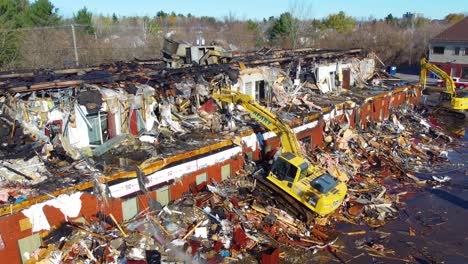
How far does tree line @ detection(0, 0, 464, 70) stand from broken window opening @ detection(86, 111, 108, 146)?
1427 centimetres

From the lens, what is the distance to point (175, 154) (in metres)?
15.6

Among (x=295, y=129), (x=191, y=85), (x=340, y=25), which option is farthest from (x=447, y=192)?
(x=340, y=25)

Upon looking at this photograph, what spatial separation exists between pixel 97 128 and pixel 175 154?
3911 millimetres

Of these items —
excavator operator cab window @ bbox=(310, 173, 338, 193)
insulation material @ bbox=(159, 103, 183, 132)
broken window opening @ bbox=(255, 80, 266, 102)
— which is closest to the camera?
excavator operator cab window @ bbox=(310, 173, 338, 193)

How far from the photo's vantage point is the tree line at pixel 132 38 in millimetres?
39375

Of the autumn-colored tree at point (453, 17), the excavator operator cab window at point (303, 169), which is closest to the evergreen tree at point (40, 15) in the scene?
the excavator operator cab window at point (303, 169)

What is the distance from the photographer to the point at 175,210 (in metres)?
14.9

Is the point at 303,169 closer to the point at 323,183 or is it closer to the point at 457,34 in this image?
the point at 323,183

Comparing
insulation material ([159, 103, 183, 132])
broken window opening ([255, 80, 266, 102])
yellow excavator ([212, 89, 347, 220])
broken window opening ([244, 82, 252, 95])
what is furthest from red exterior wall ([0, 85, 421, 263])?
broken window opening ([244, 82, 252, 95])

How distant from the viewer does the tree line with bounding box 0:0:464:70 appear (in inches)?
1550

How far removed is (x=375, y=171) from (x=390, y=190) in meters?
2.28

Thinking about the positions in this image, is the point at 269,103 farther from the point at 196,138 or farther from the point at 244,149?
the point at 196,138

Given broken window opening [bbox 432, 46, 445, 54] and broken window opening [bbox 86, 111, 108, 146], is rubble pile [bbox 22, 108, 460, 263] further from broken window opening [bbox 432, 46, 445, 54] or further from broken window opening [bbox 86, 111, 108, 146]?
broken window opening [bbox 432, 46, 445, 54]

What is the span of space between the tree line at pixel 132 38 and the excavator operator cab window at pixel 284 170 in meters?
15.5
